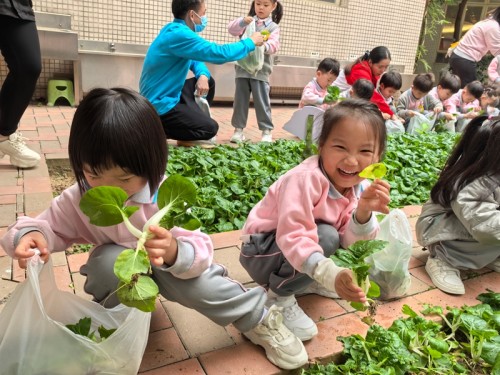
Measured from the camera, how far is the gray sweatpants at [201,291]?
1.39 meters

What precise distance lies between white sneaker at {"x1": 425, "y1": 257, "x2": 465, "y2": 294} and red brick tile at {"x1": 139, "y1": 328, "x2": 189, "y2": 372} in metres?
1.30

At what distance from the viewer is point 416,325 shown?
5.76ft

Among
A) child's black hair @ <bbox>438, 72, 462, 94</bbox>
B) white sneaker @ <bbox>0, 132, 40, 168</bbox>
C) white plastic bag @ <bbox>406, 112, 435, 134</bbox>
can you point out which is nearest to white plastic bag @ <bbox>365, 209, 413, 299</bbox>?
white sneaker @ <bbox>0, 132, 40, 168</bbox>

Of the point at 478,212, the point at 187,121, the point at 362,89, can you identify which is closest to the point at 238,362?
the point at 478,212

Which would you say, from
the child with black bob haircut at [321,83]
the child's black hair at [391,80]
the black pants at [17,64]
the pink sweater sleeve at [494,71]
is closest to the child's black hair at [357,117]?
the black pants at [17,64]

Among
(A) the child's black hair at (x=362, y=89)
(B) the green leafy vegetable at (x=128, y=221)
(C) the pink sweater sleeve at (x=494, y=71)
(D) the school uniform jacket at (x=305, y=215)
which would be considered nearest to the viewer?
(B) the green leafy vegetable at (x=128, y=221)

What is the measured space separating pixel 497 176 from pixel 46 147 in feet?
10.7

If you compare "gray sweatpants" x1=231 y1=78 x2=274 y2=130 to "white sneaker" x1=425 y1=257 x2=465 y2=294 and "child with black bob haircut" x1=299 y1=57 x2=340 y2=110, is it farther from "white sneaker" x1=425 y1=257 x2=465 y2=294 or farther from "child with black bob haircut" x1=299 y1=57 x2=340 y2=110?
"white sneaker" x1=425 y1=257 x2=465 y2=294

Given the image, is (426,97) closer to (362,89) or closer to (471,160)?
(362,89)

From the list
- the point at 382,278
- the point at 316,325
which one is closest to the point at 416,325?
the point at 382,278

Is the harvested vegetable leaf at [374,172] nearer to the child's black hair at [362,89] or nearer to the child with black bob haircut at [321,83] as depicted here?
the child's black hair at [362,89]

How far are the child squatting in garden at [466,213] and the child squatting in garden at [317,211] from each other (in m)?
0.64

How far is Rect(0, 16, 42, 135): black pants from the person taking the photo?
2.58 metres

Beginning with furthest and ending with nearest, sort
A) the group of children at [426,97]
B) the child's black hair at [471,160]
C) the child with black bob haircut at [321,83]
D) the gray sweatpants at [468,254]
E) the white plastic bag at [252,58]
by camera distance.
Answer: the group of children at [426,97] → the child with black bob haircut at [321,83] → the white plastic bag at [252,58] → the gray sweatpants at [468,254] → the child's black hair at [471,160]
